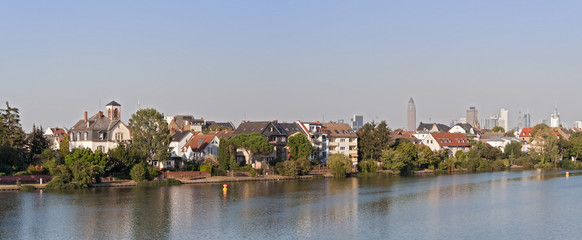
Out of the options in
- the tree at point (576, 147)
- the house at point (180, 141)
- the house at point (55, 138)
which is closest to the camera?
the house at point (180, 141)

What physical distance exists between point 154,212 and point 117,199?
913cm

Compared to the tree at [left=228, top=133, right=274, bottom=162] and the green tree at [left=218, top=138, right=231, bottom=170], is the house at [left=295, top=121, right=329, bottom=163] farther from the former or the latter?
the green tree at [left=218, top=138, right=231, bottom=170]

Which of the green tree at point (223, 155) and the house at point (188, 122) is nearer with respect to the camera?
the green tree at point (223, 155)

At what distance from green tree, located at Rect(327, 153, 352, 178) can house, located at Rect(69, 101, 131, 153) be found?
28.0 meters

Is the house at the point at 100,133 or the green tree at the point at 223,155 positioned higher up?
the house at the point at 100,133

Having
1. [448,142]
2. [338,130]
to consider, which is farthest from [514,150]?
[338,130]

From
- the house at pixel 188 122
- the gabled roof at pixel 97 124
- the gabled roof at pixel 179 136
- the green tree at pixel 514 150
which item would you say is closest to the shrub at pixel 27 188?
the gabled roof at pixel 97 124

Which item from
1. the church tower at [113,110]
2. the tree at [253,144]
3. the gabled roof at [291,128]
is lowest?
the tree at [253,144]

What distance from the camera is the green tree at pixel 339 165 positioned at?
87.6 metres

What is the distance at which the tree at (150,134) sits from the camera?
254 ft

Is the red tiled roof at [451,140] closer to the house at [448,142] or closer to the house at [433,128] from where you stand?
the house at [448,142]

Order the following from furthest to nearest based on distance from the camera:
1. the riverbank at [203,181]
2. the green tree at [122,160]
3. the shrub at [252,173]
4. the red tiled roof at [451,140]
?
1. the red tiled roof at [451,140]
2. the shrub at [252,173]
3. the green tree at [122,160]
4. the riverbank at [203,181]

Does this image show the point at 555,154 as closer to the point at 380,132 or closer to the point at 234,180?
the point at 380,132

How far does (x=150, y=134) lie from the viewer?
78.2 meters
